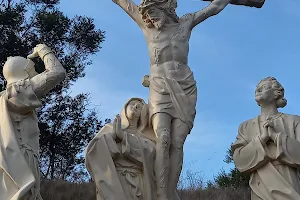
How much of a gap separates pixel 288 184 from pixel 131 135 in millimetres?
1932

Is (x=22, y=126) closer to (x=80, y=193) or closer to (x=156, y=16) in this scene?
(x=156, y=16)

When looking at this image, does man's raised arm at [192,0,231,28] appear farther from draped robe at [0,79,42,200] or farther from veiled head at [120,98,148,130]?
draped robe at [0,79,42,200]

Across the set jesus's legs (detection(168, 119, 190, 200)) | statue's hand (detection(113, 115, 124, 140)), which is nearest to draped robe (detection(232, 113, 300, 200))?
jesus's legs (detection(168, 119, 190, 200))

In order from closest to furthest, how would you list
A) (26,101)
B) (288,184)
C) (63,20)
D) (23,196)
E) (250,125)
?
(23,196)
(26,101)
(288,184)
(250,125)
(63,20)

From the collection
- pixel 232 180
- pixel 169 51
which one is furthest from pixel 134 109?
pixel 232 180

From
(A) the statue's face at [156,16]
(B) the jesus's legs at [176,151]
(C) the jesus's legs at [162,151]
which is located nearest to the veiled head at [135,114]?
(C) the jesus's legs at [162,151]

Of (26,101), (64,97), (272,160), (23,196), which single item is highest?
(64,97)

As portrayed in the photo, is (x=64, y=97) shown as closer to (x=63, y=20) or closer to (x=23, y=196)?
(x=63, y=20)

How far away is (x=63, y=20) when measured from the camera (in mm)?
14922

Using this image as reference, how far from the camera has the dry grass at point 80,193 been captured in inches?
495

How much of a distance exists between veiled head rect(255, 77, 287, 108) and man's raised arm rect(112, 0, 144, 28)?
1.82 metres

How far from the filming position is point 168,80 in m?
8.00

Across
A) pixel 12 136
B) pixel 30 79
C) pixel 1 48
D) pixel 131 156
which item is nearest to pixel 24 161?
pixel 12 136

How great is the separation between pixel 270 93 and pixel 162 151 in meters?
1.55
